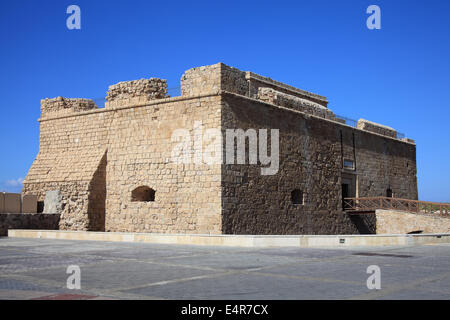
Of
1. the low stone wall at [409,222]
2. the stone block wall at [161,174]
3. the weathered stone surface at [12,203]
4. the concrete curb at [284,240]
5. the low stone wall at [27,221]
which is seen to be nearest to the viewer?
the concrete curb at [284,240]

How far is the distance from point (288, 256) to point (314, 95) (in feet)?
48.9

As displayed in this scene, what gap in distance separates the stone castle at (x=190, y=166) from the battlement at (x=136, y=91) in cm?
4

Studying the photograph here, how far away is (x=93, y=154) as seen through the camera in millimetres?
16000

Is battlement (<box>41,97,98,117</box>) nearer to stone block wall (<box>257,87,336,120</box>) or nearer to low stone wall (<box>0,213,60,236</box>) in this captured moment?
low stone wall (<box>0,213,60,236</box>)

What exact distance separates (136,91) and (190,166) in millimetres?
3710

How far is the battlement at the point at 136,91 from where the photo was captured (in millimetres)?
15148

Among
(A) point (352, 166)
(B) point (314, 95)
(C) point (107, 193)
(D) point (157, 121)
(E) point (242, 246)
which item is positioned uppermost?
(B) point (314, 95)

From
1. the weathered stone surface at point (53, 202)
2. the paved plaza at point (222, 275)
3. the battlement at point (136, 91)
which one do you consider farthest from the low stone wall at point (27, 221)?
the paved plaza at point (222, 275)

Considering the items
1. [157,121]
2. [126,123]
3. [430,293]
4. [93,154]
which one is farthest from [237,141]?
[430,293]

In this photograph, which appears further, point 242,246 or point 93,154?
point 93,154

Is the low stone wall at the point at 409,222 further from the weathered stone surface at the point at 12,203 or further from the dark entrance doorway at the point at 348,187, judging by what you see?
the weathered stone surface at the point at 12,203

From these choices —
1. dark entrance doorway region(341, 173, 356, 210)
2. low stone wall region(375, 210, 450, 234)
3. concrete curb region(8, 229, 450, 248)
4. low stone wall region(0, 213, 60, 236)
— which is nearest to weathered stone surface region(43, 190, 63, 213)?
low stone wall region(0, 213, 60, 236)

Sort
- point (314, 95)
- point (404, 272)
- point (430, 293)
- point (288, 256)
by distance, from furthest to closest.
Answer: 1. point (314, 95)
2. point (288, 256)
3. point (404, 272)
4. point (430, 293)

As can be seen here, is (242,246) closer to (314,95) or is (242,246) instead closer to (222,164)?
(222,164)
